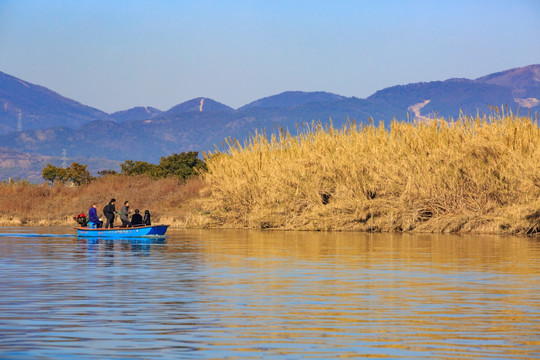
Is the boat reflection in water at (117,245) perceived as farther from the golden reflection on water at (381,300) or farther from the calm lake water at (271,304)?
the golden reflection on water at (381,300)

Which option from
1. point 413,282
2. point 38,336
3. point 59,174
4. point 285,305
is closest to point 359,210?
point 413,282

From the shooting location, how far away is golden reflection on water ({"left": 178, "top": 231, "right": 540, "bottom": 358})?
36.2 ft

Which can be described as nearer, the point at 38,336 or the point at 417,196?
the point at 38,336

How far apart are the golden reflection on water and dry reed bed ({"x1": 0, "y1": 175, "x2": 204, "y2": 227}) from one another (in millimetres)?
28801

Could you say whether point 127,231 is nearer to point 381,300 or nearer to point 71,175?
point 381,300

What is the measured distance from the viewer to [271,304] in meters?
14.7

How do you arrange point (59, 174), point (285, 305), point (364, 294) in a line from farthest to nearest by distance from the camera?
point (59, 174) → point (364, 294) → point (285, 305)

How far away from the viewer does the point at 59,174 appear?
79.2 metres

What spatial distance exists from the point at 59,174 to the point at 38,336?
228ft

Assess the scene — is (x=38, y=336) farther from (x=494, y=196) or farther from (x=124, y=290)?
(x=494, y=196)

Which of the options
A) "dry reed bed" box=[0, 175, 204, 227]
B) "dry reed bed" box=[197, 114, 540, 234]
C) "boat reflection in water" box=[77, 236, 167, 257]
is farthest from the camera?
"dry reed bed" box=[0, 175, 204, 227]

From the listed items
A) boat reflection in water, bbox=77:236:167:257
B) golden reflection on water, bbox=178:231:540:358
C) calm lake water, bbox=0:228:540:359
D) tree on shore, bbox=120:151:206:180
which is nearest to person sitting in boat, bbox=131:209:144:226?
boat reflection in water, bbox=77:236:167:257

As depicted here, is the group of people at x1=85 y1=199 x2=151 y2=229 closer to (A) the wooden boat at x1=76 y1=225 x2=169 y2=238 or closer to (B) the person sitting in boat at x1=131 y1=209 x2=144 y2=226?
(B) the person sitting in boat at x1=131 y1=209 x2=144 y2=226

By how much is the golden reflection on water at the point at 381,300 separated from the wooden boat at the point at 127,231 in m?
8.50
